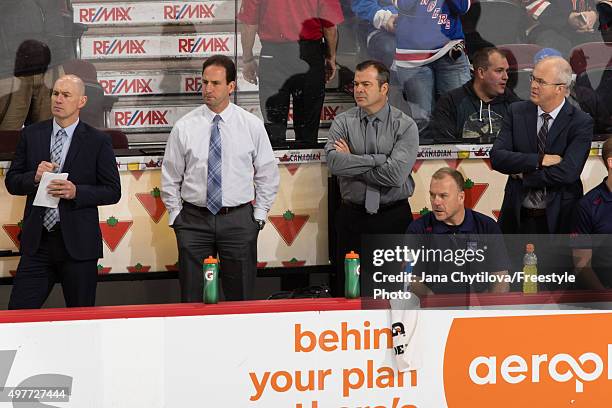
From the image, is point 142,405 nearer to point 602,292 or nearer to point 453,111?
point 602,292

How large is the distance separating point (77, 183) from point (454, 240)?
236 centimetres

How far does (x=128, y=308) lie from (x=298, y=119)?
299 centimetres

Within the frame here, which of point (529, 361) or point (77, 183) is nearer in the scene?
point (529, 361)

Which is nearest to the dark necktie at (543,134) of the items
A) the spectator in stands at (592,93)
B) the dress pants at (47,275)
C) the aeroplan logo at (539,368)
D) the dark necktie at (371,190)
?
the dark necktie at (371,190)

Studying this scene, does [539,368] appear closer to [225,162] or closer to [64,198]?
[225,162]

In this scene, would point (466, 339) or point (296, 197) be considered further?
point (296, 197)

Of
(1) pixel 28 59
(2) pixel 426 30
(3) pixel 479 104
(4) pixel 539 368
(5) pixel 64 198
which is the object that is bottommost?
(4) pixel 539 368

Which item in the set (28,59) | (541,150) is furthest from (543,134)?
(28,59)

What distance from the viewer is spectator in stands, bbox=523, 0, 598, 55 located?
8094mm

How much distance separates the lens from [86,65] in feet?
25.1

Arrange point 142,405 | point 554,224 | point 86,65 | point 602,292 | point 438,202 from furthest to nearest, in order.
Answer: point 86,65
point 554,224
point 438,202
point 602,292
point 142,405

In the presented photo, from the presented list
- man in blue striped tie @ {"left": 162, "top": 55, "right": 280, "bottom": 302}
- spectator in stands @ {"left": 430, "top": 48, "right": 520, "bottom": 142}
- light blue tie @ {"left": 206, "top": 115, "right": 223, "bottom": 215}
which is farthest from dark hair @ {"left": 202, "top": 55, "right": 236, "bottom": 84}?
spectator in stands @ {"left": 430, "top": 48, "right": 520, "bottom": 142}

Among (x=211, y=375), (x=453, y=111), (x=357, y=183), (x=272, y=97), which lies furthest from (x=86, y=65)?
(x=211, y=375)

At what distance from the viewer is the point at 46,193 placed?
6.38 meters
